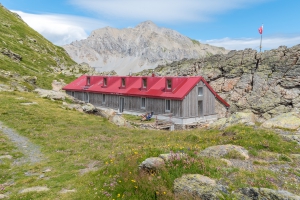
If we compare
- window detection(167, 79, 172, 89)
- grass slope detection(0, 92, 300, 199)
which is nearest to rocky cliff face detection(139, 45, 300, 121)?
window detection(167, 79, 172, 89)

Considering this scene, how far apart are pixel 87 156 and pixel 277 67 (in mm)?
57252

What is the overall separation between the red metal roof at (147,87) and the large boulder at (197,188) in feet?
121

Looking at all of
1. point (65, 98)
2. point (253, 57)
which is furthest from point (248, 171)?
point (253, 57)

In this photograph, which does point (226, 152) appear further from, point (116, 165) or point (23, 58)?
point (23, 58)

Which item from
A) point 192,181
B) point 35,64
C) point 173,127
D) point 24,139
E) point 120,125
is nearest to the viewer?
point 192,181

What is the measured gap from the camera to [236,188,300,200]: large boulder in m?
8.62

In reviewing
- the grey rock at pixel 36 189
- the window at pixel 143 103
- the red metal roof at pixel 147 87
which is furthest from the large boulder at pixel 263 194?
the window at pixel 143 103

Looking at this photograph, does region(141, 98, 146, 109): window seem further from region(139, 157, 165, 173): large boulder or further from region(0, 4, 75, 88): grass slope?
region(139, 157, 165, 173): large boulder

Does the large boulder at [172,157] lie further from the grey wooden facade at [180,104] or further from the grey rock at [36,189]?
the grey wooden facade at [180,104]

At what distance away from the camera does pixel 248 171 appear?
1127 cm

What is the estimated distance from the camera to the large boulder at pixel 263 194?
28.3 ft

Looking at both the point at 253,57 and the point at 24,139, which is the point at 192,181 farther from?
the point at 253,57

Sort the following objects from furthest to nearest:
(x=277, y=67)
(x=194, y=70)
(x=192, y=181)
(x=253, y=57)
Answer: (x=194, y=70), (x=253, y=57), (x=277, y=67), (x=192, y=181)

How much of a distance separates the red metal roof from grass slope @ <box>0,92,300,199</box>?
21871mm
